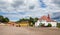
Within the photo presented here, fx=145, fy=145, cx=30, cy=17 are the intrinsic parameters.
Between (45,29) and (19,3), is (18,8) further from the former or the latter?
(45,29)

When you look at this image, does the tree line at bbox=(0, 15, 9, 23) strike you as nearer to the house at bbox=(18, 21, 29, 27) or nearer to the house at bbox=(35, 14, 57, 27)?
the house at bbox=(18, 21, 29, 27)

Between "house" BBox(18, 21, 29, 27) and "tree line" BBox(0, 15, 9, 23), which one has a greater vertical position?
"tree line" BBox(0, 15, 9, 23)

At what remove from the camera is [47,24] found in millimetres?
2357

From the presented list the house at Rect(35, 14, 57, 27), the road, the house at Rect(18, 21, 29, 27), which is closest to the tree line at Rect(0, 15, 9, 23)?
the road

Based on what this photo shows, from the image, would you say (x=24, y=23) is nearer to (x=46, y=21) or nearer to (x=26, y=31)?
(x=26, y=31)

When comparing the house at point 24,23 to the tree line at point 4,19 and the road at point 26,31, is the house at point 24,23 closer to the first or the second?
the road at point 26,31

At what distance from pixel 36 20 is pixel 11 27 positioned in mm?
427

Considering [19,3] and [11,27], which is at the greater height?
[19,3]

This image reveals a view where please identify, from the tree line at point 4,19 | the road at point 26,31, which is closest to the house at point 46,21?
the road at point 26,31

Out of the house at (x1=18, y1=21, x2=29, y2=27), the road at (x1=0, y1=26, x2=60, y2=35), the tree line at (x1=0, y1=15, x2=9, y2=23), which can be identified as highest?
the tree line at (x1=0, y1=15, x2=9, y2=23)

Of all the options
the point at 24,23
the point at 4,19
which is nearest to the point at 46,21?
the point at 24,23

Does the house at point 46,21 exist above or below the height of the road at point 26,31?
above

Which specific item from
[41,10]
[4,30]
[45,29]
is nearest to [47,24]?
[45,29]

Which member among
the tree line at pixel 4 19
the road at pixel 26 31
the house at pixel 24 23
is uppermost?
the tree line at pixel 4 19
